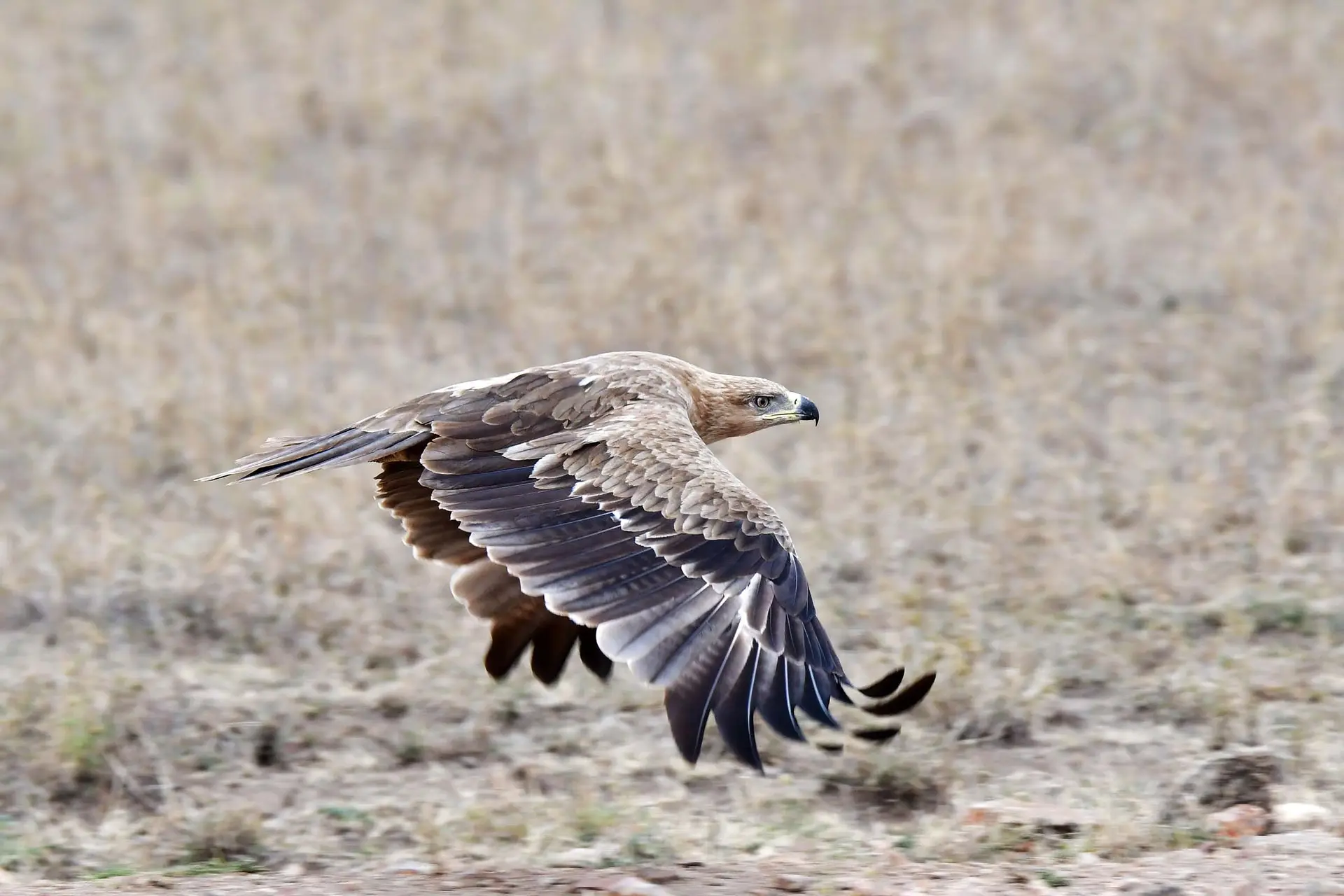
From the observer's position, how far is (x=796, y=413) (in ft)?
21.4

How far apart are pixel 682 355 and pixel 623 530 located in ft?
16.7

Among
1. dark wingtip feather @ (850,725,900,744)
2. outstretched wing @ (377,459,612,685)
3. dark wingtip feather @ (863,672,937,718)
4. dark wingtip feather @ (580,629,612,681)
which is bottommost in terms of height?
dark wingtip feather @ (850,725,900,744)

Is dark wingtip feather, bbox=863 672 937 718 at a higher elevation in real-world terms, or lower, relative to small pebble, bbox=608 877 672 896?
higher

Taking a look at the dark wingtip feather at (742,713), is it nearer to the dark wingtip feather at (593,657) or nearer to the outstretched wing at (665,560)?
the outstretched wing at (665,560)

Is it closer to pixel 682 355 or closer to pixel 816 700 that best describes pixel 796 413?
pixel 816 700

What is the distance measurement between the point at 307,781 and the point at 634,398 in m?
1.77

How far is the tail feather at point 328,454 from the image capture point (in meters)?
5.69

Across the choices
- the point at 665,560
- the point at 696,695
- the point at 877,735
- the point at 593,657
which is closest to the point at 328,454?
the point at 593,657

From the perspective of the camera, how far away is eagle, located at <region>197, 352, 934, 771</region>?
4535mm

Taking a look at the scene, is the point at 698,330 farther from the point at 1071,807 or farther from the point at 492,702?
the point at 1071,807

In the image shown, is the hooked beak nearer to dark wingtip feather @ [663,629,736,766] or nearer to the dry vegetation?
the dry vegetation

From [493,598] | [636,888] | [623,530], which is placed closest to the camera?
[636,888]

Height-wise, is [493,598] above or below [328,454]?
below

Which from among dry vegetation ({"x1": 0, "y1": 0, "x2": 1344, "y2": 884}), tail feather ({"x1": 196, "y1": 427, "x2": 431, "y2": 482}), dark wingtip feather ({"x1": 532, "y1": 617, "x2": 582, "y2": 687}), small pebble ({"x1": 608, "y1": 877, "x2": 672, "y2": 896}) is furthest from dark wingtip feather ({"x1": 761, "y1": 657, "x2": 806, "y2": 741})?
tail feather ({"x1": 196, "y1": 427, "x2": 431, "y2": 482})
